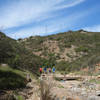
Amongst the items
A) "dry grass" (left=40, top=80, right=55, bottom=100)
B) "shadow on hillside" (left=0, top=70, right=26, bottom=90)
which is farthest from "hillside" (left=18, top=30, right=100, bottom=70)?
"dry grass" (left=40, top=80, right=55, bottom=100)

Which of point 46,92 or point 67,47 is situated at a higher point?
point 67,47

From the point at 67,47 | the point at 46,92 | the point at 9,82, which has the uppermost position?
the point at 67,47

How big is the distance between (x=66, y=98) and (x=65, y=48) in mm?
34624

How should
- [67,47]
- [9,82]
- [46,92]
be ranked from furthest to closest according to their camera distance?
[67,47] < [9,82] < [46,92]

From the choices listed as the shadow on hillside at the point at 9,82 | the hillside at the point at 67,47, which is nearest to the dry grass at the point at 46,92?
the shadow on hillside at the point at 9,82

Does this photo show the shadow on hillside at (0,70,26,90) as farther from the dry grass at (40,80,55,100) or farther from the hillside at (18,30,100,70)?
the hillside at (18,30,100,70)

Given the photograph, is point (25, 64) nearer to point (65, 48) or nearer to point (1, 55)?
point (1, 55)

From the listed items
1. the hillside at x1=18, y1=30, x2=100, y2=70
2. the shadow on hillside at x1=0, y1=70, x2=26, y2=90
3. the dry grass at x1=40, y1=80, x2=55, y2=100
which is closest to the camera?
the dry grass at x1=40, y1=80, x2=55, y2=100

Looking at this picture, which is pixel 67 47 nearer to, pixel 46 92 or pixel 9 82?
pixel 9 82

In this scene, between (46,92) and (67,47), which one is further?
(67,47)

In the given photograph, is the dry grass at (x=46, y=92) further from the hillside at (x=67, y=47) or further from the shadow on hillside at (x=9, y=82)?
the hillside at (x=67, y=47)

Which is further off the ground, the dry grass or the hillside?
the hillside

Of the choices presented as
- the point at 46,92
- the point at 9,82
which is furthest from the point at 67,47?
the point at 46,92

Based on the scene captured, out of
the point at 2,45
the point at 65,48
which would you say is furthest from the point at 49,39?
the point at 2,45
